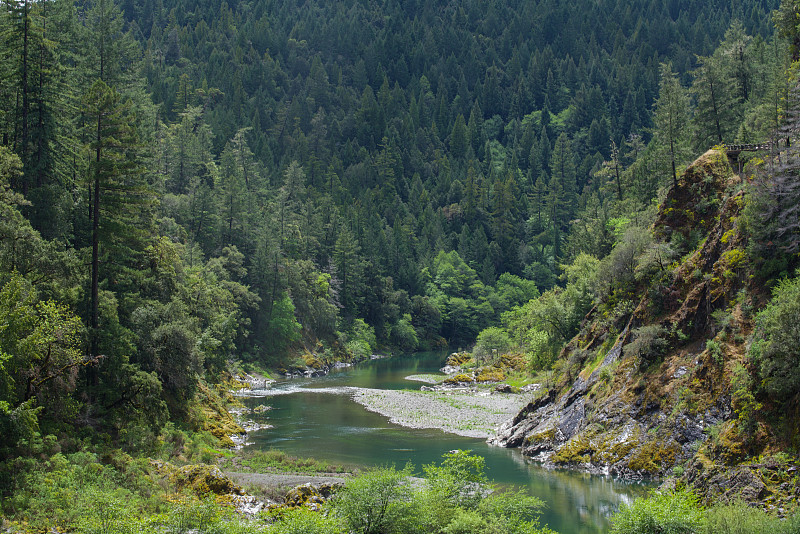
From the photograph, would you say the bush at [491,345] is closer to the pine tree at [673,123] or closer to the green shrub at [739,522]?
the pine tree at [673,123]

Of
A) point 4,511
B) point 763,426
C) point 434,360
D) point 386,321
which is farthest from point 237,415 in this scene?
point 386,321

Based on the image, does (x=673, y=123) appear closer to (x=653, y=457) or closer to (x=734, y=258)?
(x=734, y=258)

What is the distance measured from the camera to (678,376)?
1357 inches

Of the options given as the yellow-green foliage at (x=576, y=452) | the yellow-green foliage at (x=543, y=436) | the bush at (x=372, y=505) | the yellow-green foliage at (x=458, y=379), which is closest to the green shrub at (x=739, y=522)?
the bush at (x=372, y=505)

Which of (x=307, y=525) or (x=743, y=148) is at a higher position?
(x=743, y=148)

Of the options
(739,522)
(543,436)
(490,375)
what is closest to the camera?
(739,522)

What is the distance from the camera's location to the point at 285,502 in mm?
29344

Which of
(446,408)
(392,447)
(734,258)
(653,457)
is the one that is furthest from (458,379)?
(734,258)

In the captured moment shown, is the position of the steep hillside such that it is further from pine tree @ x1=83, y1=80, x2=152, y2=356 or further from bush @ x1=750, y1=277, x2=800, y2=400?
pine tree @ x1=83, y1=80, x2=152, y2=356

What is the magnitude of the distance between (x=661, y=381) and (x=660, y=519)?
A: 15864 millimetres

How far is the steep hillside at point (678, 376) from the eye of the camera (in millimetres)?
27656

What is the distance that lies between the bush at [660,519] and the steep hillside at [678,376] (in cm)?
469

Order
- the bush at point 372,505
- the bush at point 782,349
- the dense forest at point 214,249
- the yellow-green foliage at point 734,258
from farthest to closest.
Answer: the yellow-green foliage at point 734,258 → the dense forest at point 214,249 → the bush at point 782,349 → the bush at point 372,505

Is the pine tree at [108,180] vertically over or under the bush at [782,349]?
over
